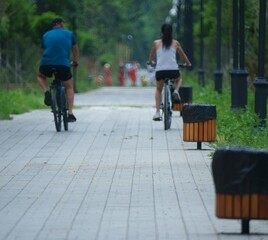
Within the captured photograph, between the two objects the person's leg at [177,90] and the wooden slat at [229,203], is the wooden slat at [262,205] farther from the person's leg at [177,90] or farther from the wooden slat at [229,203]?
the person's leg at [177,90]

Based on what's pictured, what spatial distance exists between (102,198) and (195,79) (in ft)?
126

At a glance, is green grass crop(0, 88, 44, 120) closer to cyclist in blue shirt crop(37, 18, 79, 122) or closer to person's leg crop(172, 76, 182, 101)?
cyclist in blue shirt crop(37, 18, 79, 122)

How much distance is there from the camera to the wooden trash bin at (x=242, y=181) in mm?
8562

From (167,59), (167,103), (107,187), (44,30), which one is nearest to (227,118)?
(167,103)

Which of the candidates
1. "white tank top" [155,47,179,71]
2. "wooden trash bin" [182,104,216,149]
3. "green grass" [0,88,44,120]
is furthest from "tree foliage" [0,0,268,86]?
"wooden trash bin" [182,104,216,149]

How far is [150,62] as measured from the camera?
20.6m

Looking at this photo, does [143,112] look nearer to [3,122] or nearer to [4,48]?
[3,122]

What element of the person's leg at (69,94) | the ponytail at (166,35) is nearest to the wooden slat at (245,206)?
the person's leg at (69,94)

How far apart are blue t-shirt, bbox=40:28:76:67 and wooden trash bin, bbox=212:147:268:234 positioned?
1091cm

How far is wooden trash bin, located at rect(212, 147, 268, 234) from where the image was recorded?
8562mm

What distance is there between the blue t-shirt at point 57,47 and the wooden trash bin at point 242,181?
10.9 m

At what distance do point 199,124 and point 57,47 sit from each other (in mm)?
4054

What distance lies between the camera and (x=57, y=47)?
19.3 m

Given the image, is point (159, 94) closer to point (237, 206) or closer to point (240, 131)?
point (240, 131)
